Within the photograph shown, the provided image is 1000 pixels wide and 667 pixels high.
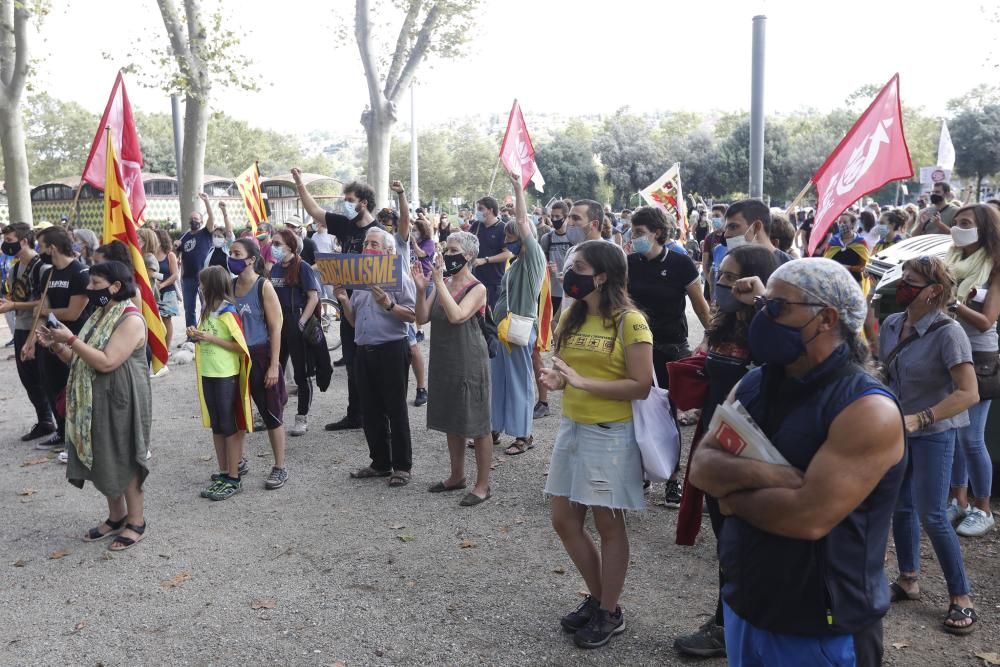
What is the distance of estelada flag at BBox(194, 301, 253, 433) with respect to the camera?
5973 millimetres

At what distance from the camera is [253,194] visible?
41.3ft

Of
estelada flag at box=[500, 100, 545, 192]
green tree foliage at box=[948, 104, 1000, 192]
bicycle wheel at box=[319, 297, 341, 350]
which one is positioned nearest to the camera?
estelada flag at box=[500, 100, 545, 192]

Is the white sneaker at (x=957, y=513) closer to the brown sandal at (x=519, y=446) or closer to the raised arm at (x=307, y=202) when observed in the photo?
the brown sandal at (x=519, y=446)

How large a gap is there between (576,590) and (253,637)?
5.56ft

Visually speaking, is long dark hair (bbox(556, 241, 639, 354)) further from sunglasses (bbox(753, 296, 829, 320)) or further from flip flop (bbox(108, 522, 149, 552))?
flip flop (bbox(108, 522, 149, 552))

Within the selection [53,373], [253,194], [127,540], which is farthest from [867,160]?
[253,194]

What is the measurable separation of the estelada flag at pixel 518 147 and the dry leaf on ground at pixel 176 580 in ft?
22.0

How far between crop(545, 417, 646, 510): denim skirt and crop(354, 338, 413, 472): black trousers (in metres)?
2.53

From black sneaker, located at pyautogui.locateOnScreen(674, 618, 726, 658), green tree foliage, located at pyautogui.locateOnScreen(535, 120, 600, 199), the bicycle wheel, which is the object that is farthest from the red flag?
green tree foliage, located at pyautogui.locateOnScreen(535, 120, 600, 199)

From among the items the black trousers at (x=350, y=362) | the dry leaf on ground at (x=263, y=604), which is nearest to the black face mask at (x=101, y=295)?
the dry leaf on ground at (x=263, y=604)

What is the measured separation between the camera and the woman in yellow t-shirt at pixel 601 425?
3781 mm

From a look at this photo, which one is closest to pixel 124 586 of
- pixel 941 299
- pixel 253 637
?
pixel 253 637

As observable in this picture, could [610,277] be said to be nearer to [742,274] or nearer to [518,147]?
[742,274]

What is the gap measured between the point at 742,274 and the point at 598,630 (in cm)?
179
